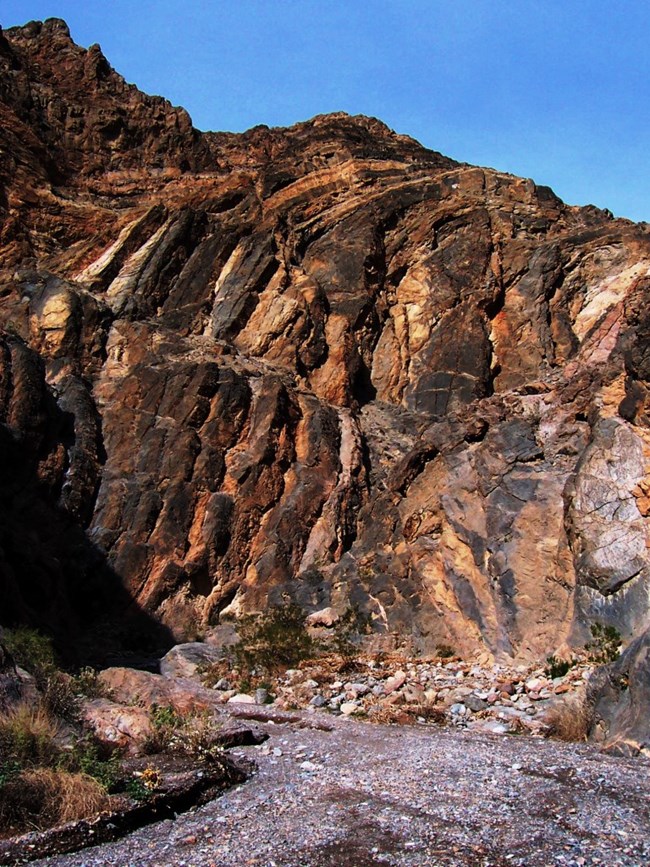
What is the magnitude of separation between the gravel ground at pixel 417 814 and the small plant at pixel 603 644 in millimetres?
4768

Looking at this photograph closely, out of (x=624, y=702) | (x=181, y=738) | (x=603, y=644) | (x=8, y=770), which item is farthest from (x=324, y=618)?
(x=8, y=770)

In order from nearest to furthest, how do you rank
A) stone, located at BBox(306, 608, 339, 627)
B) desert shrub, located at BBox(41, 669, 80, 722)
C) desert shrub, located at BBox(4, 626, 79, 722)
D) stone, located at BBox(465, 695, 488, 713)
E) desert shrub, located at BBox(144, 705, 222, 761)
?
desert shrub, located at BBox(144, 705, 222, 761) → desert shrub, located at BBox(41, 669, 80, 722) → desert shrub, located at BBox(4, 626, 79, 722) → stone, located at BBox(465, 695, 488, 713) → stone, located at BBox(306, 608, 339, 627)

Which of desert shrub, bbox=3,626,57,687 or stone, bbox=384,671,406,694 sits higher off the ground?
desert shrub, bbox=3,626,57,687

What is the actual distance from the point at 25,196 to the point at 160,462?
19599 mm

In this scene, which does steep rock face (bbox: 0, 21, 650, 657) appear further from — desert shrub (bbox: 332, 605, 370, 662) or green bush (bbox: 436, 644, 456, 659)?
desert shrub (bbox: 332, 605, 370, 662)

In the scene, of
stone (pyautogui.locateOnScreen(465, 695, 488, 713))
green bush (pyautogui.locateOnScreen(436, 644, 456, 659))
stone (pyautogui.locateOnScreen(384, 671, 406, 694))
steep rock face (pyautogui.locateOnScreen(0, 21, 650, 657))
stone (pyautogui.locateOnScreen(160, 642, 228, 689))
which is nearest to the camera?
stone (pyautogui.locateOnScreen(465, 695, 488, 713))

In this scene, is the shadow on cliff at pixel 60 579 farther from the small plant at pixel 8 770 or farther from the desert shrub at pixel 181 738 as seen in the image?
the small plant at pixel 8 770

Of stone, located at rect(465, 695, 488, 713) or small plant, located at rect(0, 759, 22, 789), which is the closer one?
small plant, located at rect(0, 759, 22, 789)

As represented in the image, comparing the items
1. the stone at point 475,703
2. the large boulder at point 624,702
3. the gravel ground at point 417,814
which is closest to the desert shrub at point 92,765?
the gravel ground at point 417,814

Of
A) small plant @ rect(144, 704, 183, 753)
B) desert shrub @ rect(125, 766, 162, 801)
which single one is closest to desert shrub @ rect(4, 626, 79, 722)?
small plant @ rect(144, 704, 183, 753)

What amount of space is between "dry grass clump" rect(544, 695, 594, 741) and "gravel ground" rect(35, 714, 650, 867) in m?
0.91

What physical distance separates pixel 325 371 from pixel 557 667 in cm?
2179

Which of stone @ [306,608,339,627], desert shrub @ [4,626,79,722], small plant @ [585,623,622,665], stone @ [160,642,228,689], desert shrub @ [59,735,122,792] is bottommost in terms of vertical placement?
stone @ [160,642,228,689]

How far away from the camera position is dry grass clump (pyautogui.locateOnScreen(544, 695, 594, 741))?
Answer: 12750 millimetres
